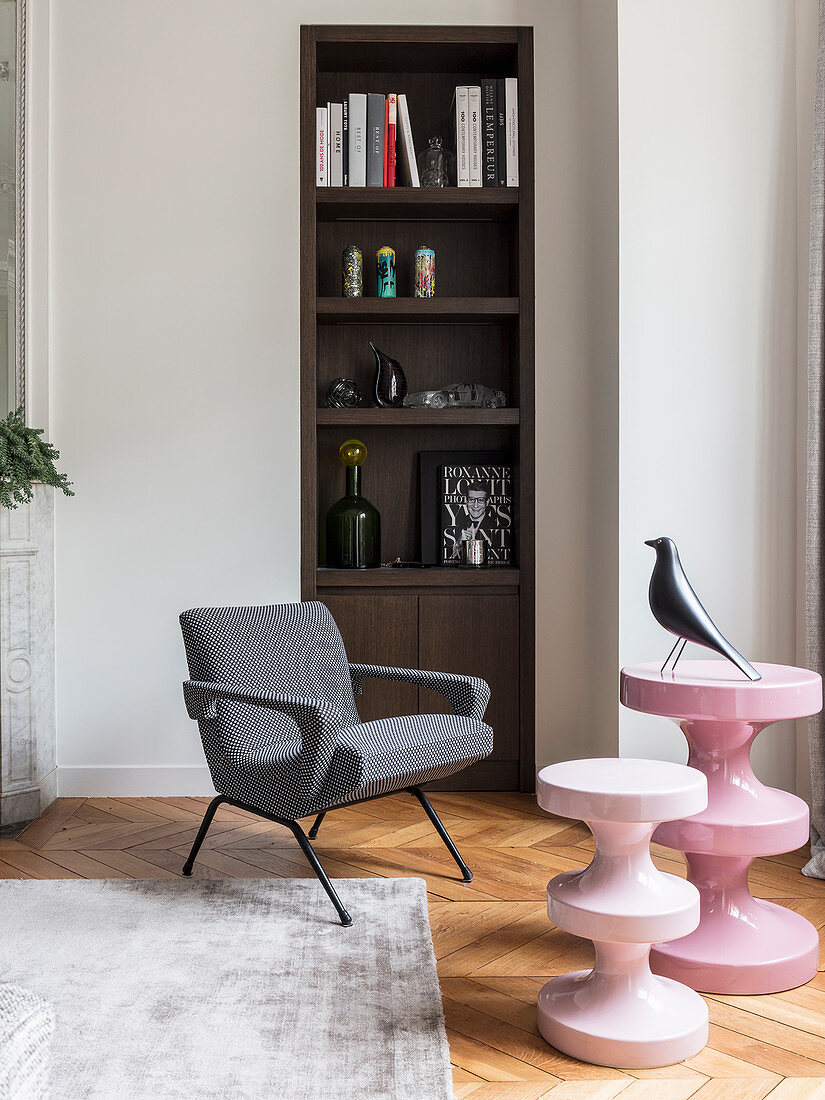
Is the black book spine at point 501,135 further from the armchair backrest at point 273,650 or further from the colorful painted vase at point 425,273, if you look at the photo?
the armchair backrest at point 273,650

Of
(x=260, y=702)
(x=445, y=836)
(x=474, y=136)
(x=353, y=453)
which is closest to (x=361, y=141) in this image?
(x=474, y=136)

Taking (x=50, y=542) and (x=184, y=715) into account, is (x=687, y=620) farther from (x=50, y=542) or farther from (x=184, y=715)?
(x=50, y=542)

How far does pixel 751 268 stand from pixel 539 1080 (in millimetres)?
2457

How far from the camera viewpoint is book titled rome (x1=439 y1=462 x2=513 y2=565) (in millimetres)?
3688

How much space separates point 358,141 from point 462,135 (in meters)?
0.39

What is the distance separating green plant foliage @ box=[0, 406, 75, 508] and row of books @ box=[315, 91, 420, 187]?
4.55ft

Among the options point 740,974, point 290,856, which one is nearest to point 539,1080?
point 740,974

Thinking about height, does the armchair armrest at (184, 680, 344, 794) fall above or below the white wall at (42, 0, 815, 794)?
below

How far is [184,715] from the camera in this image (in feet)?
11.7

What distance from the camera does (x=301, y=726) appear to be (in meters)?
2.35

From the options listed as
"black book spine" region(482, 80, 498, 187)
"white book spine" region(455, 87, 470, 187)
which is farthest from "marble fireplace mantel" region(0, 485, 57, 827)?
"black book spine" region(482, 80, 498, 187)

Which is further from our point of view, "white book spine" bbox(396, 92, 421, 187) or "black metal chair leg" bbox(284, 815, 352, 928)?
"white book spine" bbox(396, 92, 421, 187)

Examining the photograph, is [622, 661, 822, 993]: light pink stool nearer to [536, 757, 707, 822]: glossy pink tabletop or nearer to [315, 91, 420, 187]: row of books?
[536, 757, 707, 822]: glossy pink tabletop

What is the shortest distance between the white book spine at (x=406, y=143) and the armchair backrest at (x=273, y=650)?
165 centimetres
